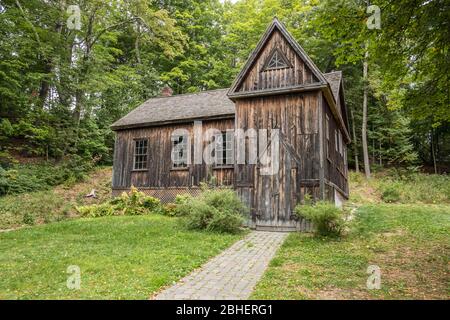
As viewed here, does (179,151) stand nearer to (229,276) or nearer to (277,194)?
(277,194)

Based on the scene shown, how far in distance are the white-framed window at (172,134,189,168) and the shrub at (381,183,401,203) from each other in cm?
1245

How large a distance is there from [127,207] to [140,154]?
3372 millimetres

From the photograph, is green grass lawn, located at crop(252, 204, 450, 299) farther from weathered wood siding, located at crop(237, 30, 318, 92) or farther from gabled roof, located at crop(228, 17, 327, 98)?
gabled roof, located at crop(228, 17, 327, 98)

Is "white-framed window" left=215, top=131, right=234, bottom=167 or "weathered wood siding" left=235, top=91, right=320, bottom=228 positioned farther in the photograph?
"white-framed window" left=215, top=131, right=234, bottom=167

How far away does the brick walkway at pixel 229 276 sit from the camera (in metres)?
4.98

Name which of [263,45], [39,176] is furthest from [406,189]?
[39,176]

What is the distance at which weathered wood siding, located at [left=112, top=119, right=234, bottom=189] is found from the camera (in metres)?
15.0

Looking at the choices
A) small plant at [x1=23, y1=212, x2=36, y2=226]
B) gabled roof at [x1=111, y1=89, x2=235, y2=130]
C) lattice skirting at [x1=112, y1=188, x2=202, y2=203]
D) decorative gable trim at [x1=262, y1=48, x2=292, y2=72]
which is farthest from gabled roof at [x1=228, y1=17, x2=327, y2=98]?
small plant at [x1=23, y1=212, x2=36, y2=226]

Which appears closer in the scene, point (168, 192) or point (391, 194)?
point (168, 192)

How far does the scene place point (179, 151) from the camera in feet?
52.8

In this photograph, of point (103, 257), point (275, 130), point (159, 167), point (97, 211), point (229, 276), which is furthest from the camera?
point (159, 167)

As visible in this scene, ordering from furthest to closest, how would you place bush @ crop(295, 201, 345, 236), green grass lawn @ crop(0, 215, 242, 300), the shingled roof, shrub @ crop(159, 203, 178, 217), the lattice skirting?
1. the lattice skirting
2. the shingled roof
3. shrub @ crop(159, 203, 178, 217)
4. bush @ crop(295, 201, 345, 236)
5. green grass lawn @ crop(0, 215, 242, 300)
